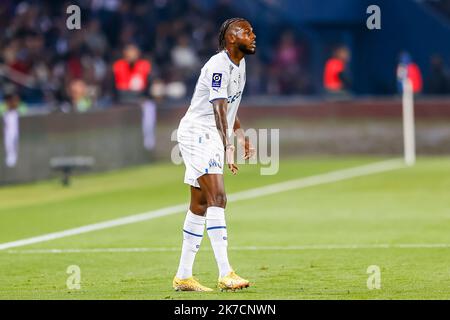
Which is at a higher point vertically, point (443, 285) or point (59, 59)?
point (59, 59)

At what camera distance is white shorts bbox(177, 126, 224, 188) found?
11.2 metres

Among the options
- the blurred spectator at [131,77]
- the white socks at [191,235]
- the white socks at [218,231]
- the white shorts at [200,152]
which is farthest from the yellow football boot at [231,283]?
the blurred spectator at [131,77]

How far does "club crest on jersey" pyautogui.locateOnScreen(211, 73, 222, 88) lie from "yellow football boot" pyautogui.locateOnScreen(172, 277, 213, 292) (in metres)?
1.64

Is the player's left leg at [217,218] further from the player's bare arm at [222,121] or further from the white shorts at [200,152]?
the player's bare arm at [222,121]

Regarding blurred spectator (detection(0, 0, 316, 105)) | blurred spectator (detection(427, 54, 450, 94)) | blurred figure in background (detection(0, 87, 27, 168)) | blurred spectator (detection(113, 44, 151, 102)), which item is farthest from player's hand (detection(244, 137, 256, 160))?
blurred spectator (detection(427, 54, 450, 94))

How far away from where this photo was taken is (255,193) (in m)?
21.4

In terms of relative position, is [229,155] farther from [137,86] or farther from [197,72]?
[197,72]

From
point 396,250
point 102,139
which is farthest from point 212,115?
point 102,139

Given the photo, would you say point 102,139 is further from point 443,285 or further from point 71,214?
point 443,285

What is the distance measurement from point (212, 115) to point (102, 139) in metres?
14.0

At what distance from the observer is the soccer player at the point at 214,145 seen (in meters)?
11.0

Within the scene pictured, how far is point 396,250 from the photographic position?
14.1 metres

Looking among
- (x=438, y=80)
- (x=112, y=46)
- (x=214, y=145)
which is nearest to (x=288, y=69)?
(x=438, y=80)

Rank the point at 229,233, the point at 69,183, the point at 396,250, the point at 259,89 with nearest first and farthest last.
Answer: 1. the point at 396,250
2. the point at 229,233
3. the point at 69,183
4. the point at 259,89
